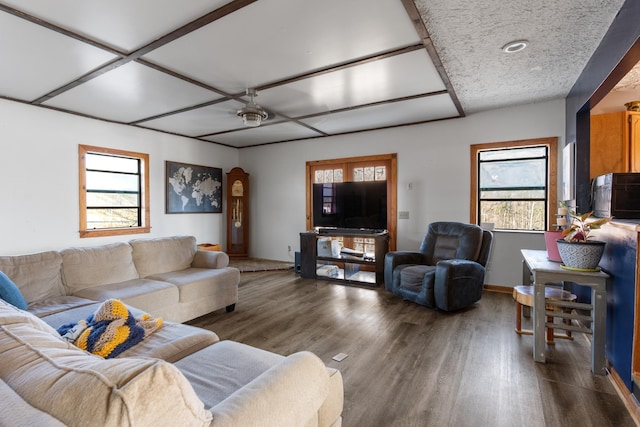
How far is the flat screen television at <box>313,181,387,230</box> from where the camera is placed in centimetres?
510

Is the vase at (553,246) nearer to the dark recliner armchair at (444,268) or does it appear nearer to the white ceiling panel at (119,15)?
the dark recliner armchair at (444,268)

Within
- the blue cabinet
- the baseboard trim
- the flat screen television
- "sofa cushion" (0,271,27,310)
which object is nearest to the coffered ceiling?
the flat screen television

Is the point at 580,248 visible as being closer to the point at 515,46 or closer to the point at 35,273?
the point at 515,46

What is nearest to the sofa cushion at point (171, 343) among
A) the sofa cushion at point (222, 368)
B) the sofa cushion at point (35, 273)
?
the sofa cushion at point (222, 368)

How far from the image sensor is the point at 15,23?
220 centimetres

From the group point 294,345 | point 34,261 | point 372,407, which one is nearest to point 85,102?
point 34,261

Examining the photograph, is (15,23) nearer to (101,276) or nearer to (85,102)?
(85,102)

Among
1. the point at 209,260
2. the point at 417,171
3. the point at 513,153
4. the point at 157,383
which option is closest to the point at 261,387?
the point at 157,383

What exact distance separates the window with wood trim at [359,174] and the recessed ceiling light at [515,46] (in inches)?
102

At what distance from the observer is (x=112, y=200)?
4859mm

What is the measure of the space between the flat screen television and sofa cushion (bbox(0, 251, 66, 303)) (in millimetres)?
3830

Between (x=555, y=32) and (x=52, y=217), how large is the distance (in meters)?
5.97

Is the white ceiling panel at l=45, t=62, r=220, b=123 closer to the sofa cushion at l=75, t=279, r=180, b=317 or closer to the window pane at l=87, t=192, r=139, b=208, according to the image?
the window pane at l=87, t=192, r=139, b=208

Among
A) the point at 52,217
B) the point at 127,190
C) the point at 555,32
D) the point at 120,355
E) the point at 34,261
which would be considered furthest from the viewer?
the point at 127,190
